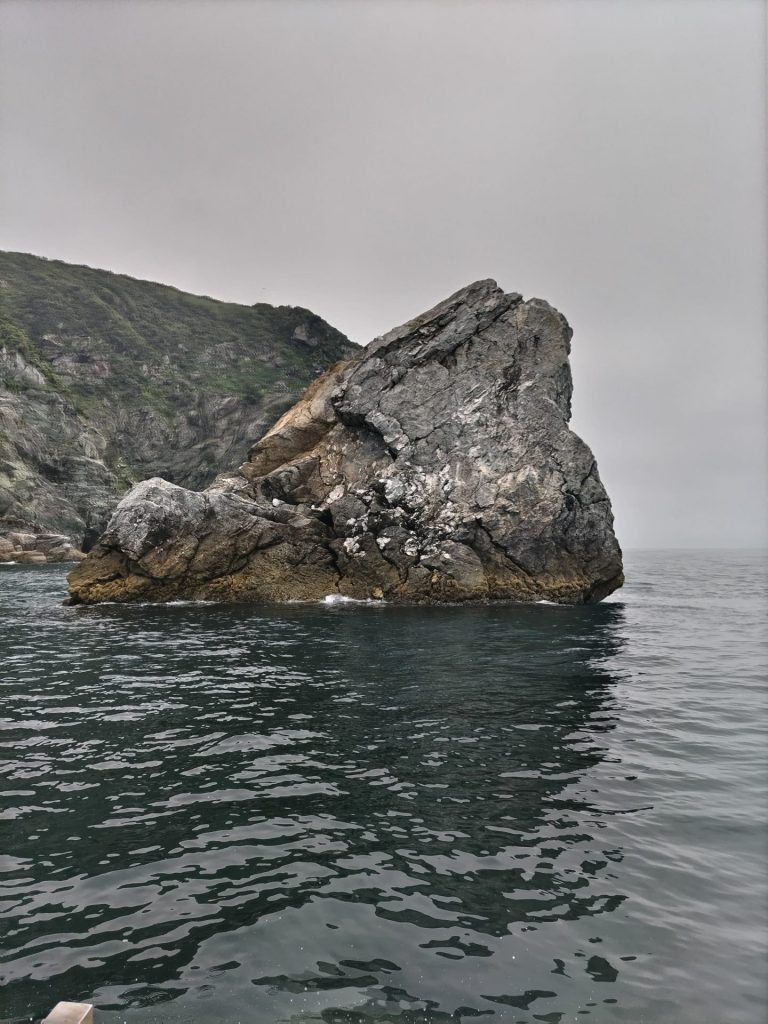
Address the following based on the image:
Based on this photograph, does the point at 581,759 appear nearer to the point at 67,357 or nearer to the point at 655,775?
the point at 655,775

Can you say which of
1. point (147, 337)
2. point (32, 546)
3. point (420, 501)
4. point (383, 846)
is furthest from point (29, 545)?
point (383, 846)

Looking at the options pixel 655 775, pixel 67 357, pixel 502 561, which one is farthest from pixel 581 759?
pixel 67 357

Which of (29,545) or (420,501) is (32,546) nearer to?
(29,545)

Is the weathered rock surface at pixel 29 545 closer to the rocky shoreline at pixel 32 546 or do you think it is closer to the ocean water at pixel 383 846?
the rocky shoreline at pixel 32 546

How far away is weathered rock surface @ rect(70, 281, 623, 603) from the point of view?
33.2 meters

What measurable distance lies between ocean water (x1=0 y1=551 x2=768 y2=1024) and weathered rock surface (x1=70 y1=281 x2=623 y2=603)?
16785mm

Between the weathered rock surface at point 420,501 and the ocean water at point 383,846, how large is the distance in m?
16.8

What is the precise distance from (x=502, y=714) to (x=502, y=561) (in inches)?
895

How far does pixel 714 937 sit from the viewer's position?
577 cm

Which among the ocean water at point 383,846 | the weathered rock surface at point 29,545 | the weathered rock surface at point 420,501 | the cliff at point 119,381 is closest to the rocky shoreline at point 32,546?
the weathered rock surface at point 29,545

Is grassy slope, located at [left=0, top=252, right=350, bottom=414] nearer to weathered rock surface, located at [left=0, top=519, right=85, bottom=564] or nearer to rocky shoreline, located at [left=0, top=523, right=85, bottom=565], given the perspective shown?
weathered rock surface, located at [left=0, top=519, right=85, bottom=564]

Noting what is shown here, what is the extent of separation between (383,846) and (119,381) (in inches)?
4478

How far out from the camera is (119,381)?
347ft

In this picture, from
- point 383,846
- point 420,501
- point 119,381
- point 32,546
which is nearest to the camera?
point 383,846
